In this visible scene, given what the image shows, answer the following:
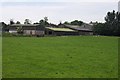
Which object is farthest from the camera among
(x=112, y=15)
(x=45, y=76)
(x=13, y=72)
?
(x=112, y=15)

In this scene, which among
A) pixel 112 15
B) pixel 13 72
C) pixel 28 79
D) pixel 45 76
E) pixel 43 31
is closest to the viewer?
pixel 28 79

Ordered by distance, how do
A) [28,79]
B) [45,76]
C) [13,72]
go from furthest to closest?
[13,72] → [45,76] → [28,79]

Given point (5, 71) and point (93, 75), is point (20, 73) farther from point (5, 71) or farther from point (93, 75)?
point (93, 75)

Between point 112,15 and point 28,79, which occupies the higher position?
point 112,15

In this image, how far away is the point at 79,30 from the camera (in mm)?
143625

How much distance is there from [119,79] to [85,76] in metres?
1.45

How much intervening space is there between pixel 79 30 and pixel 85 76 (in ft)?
435

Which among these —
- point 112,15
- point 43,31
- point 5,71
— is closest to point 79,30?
point 112,15

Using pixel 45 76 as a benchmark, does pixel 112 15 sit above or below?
above

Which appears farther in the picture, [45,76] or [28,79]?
[45,76]

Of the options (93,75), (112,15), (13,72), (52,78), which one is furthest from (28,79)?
(112,15)

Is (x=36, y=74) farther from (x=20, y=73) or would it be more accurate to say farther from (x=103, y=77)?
(x=103, y=77)

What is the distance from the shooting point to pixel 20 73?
39.4ft

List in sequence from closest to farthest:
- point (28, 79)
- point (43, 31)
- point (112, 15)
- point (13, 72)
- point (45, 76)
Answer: point (28, 79) → point (45, 76) → point (13, 72) → point (43, 31) → point (112, 15)
